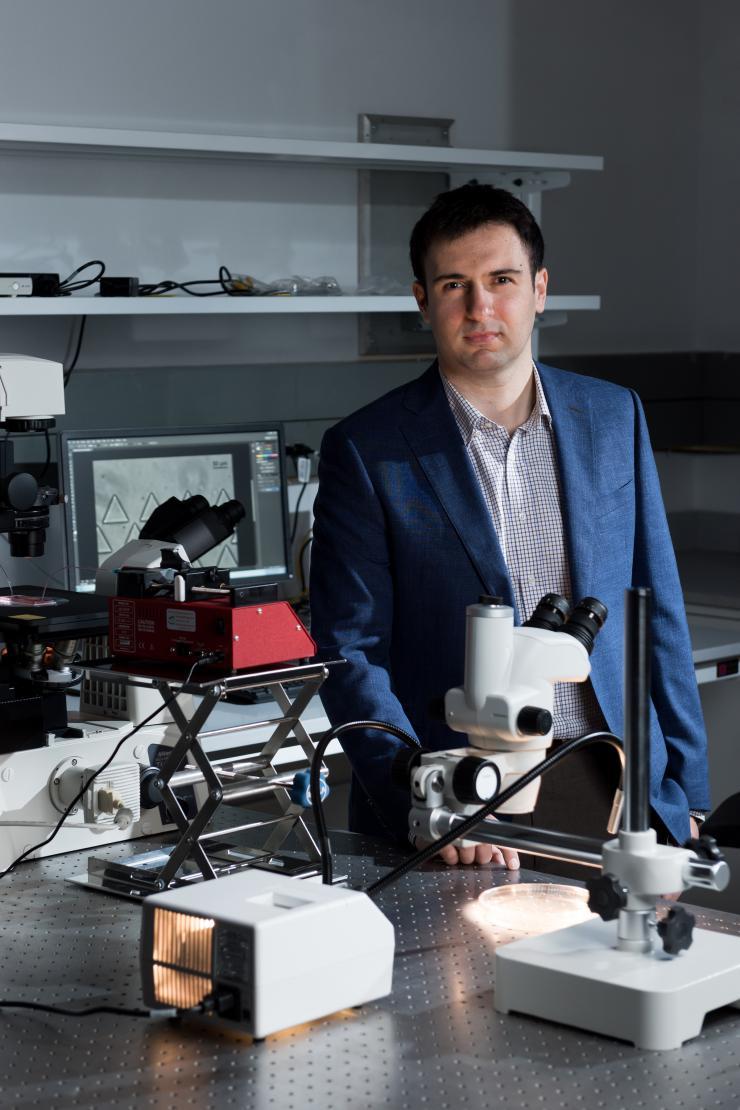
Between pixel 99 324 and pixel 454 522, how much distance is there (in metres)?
1.65

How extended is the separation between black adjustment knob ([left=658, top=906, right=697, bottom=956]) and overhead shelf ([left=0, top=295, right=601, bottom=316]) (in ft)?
6.69

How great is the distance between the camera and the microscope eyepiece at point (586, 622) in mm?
1426

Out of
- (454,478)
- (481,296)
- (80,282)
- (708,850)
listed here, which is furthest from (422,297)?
(80,282)

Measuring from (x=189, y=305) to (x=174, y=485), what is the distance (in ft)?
1.28

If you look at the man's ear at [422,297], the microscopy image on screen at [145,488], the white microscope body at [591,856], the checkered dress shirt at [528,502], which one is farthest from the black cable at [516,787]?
the microscopy image on screen at [145,488]

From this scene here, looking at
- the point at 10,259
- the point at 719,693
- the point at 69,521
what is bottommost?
the point at 719,693

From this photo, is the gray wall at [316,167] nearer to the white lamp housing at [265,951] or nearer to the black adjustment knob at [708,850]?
the white lamp housing at [265,951]

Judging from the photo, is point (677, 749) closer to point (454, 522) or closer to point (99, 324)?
point (454, 522)

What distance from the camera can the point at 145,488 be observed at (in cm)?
320

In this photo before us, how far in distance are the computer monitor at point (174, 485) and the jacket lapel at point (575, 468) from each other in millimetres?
1181

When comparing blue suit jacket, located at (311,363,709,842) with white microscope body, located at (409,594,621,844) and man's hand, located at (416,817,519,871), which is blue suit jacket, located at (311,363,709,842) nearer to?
man's hand, located at (416,817,519,871)

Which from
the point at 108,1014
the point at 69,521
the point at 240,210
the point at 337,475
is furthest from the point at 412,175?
the point at 108,1014

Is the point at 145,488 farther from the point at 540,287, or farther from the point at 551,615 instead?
the point at 551,615

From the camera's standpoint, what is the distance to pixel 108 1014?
135 cm
